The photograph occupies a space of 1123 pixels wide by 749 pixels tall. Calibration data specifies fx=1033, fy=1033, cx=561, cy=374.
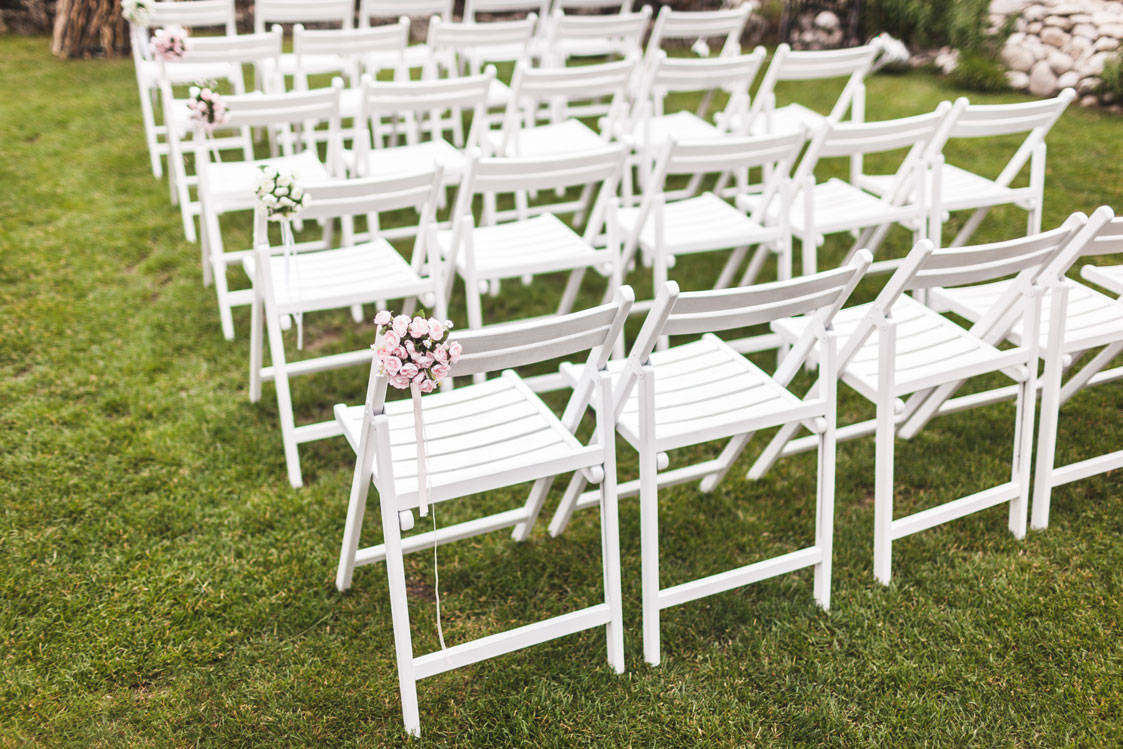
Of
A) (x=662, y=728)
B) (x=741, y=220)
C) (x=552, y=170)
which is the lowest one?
(x=662, y=728)

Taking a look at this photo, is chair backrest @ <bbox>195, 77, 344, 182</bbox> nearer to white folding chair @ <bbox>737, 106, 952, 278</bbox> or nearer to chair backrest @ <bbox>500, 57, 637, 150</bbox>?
chair backrest @ <bbox>500, 57, 637, 150</bbox>

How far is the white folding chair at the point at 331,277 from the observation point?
3.75 meters

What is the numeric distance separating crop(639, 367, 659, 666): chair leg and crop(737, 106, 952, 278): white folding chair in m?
1.89

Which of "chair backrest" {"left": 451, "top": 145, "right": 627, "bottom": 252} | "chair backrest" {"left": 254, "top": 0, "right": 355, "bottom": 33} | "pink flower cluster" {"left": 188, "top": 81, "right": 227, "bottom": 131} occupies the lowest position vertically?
"chair backrest" {"left": 451, "top": 145, "right": 627, "bottom": 252}

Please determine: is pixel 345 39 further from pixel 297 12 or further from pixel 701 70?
pixel 701 70

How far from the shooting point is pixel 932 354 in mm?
3453

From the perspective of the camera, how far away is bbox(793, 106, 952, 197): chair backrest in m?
4.40

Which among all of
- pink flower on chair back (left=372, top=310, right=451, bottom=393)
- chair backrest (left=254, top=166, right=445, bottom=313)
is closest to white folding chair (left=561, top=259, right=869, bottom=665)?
pink flower on chair back (left=372, top=310, right=451, bottom=393)

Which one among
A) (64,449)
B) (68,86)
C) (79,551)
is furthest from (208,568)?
(68,86)

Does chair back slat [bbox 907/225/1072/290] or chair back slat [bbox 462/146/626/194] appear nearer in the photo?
chair back slat [bbox 907/225/1072/290]

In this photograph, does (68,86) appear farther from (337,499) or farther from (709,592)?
(709,592)

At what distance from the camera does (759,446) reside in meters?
4.24

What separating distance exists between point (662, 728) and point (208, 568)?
1612 millimetres

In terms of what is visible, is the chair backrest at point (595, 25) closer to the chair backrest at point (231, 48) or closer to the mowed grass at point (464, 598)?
the chair backrest at point (231, 48)
